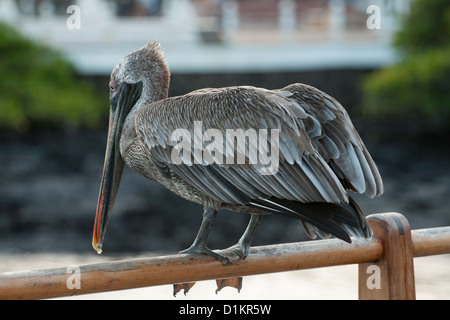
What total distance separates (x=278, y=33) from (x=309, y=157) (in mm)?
11920

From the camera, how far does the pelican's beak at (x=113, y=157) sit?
1.87 metres

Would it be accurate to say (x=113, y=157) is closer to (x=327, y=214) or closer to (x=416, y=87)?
(x=327, y=214)

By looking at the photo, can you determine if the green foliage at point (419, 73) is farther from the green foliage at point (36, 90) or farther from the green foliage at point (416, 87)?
the green foliage at point (36, 90)

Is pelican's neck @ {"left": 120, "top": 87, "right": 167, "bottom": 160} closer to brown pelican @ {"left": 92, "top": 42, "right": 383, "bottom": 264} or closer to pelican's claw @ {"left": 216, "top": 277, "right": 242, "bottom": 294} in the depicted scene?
brown pelican @ {"left": 92, "top": 42, "right": 383, "bottom": 264}

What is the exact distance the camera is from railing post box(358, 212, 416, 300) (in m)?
1.95

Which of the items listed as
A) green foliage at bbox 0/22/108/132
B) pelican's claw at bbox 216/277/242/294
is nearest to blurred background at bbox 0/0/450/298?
green foliage at bbox 0/22/108/132

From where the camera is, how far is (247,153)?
1.74 meters

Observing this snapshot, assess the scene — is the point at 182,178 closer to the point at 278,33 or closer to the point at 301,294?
the point at 301,294

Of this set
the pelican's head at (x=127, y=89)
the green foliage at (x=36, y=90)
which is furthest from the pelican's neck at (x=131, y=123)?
the green foliage at (x=36, y=90)

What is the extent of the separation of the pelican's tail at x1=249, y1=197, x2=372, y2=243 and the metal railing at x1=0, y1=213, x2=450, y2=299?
0.54 ft

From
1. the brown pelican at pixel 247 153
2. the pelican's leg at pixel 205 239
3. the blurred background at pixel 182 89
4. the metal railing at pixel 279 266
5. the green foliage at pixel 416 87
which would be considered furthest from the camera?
the green foliage at pixel 416 87

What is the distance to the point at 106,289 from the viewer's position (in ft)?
5.36

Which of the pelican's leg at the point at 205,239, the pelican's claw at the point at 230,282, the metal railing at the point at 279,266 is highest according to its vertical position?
the pelican's leg at the point at 205,239

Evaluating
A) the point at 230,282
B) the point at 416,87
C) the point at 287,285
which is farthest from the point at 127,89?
the point at 416,87
